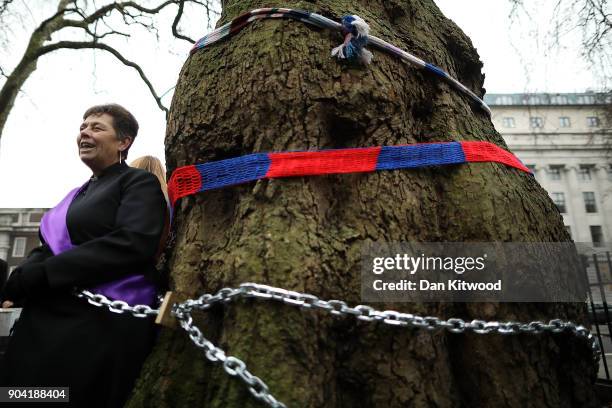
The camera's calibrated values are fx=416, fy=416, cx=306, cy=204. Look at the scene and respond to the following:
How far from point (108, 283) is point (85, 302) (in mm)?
111

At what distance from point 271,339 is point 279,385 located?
15 centimetres

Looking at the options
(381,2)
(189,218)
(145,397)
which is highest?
(381,2)

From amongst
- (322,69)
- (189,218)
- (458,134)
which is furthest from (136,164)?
(458,134)

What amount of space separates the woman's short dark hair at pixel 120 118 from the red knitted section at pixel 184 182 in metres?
0.55

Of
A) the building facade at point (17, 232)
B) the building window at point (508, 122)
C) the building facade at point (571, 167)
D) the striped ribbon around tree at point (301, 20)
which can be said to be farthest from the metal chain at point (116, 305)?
the building window at point (508, 122)

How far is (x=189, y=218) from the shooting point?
6.48ft

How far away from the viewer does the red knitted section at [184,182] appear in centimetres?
194

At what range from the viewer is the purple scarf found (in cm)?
176

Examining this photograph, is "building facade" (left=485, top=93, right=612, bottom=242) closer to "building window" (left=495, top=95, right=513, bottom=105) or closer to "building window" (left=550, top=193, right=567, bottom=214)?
"building window" (left=550, top=193, right=567, bottom=214)

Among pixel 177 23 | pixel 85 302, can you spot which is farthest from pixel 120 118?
pixel 177 23

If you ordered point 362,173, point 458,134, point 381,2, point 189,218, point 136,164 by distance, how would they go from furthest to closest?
point 136,164
point 381,2
point 458,134
point 189,218
point 362,173

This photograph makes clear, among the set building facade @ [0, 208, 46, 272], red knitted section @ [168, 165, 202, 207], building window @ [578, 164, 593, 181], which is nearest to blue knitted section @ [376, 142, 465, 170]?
red knitted section @ [168, 165, 202, 207]

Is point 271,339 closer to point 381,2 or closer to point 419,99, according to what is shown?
point 419,99

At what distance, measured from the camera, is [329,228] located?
1728 mm
